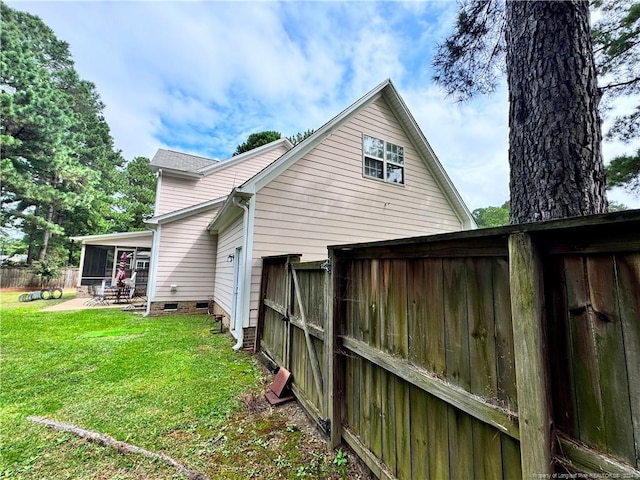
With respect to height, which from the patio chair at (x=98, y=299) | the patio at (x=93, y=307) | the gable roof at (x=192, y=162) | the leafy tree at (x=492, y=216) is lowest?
the patio at (x=93, y=307)

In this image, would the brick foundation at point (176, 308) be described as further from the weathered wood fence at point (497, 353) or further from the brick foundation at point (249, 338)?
the weathered wood fence at point (497, 353)

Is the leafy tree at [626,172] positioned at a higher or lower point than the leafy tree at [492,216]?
lower

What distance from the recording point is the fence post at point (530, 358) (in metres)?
1.00

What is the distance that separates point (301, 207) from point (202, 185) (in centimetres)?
707

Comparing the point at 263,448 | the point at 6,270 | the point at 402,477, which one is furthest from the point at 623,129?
the point at 6,270

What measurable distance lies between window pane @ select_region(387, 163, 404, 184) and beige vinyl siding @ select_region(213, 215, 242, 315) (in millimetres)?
4597

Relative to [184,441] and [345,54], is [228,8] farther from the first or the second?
[184,441]

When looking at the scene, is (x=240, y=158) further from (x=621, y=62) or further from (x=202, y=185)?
(x=621, y=62)

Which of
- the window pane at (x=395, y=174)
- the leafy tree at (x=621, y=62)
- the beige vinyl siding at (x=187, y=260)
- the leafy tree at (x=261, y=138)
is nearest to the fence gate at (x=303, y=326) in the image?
the window pane at (x=395, y=174)

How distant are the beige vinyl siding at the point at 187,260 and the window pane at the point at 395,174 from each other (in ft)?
21.6

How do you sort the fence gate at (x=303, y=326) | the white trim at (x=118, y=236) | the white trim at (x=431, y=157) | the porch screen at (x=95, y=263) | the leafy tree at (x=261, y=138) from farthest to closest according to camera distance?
the leafy tree at (x=261, y=138) → the porch screen at (x=95, y=263) → the white trim at (x=118, y=236) → the white trim at (x=431, y=157) → the fence gate at (x=303, y=326)

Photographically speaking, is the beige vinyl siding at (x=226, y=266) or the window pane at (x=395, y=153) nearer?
the beige vinyl siding at (x=226, y=266)

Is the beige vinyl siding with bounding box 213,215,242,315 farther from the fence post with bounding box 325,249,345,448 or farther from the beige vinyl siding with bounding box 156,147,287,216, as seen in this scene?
the fence post with bounding box 325,249,345,448

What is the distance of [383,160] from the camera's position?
793 centimetres
